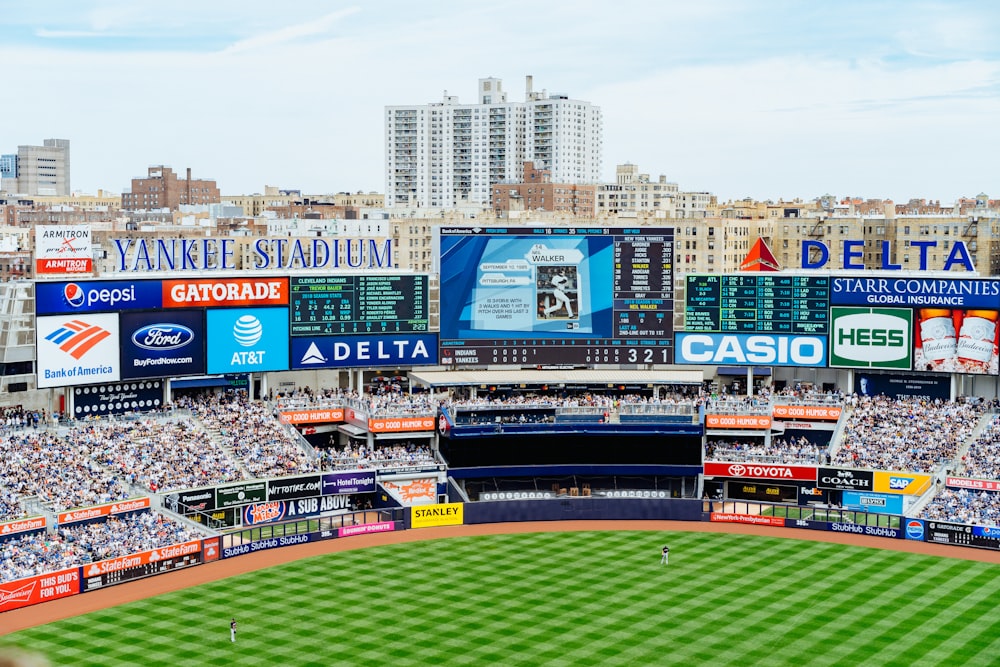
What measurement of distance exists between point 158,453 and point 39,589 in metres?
15.3

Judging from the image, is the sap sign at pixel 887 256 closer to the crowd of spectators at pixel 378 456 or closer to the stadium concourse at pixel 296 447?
the stadium concourse at pixel 296 447

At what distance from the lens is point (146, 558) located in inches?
1981

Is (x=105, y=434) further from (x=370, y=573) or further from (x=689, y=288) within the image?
(x=689, y=288)

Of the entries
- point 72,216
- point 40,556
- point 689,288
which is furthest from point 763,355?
point 72,216

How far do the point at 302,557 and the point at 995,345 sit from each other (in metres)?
41.0

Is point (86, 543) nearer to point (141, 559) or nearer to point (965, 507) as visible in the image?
point (141, 559)

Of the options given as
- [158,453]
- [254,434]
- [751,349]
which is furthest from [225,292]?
[751,349]

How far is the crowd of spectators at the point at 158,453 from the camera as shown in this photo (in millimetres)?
58688

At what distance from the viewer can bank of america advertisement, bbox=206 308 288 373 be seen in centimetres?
6738

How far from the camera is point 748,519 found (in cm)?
6216

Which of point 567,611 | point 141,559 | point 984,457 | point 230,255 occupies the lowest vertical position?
point 567,611

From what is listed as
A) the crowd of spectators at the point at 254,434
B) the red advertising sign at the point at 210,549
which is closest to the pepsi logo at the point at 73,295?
the crowd of spectators at the point at 254,434

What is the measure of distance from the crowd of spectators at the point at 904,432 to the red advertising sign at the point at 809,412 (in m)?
0.99

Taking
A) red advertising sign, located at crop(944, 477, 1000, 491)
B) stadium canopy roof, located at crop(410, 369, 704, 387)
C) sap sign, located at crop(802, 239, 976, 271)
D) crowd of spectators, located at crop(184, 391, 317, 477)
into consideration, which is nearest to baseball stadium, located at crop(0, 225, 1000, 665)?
red advertising sign, located at crop(944, 477, 1000, 491)
